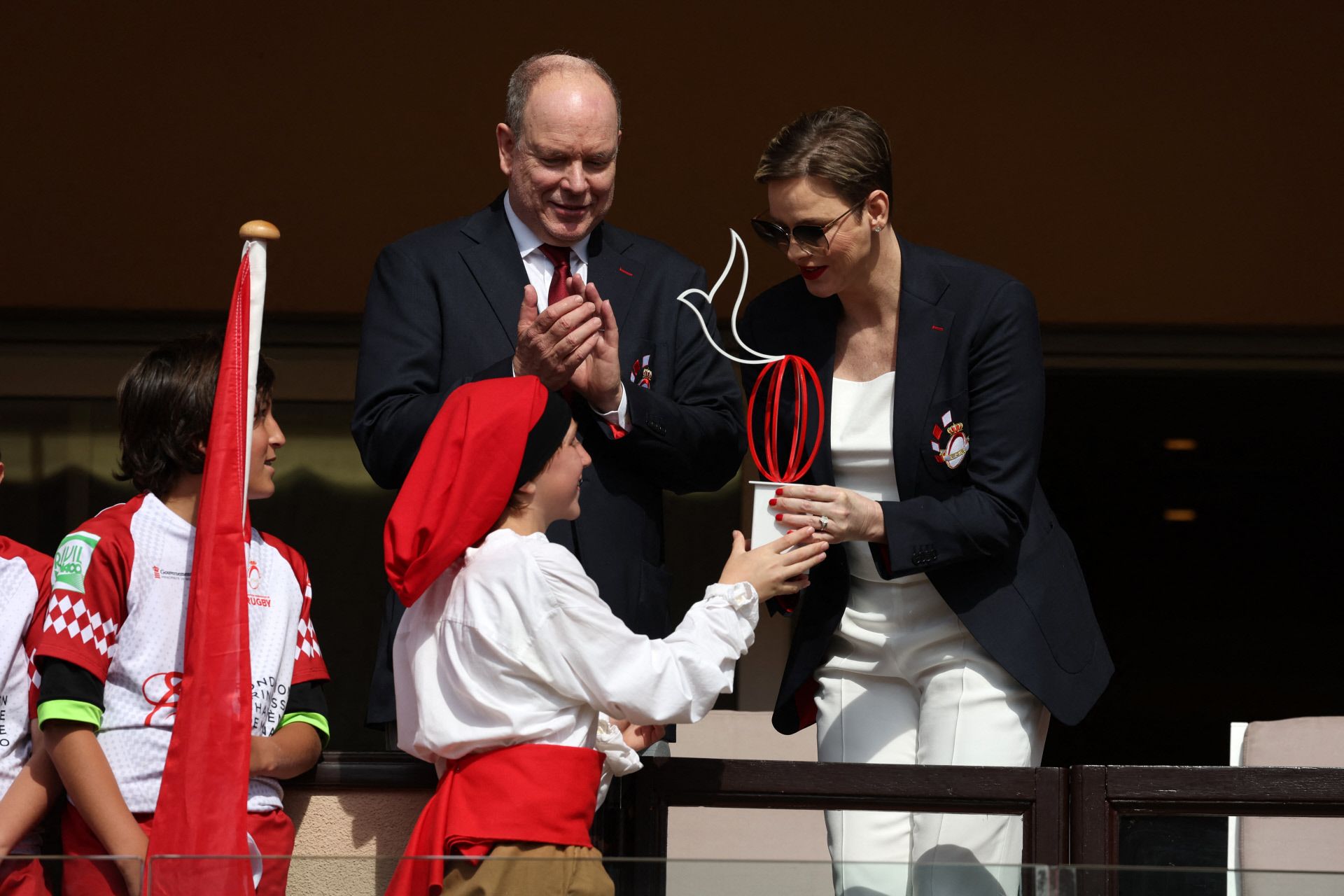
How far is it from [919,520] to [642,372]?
54 centimetres

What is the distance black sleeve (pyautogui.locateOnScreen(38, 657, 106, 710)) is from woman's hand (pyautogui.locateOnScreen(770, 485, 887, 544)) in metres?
1.01

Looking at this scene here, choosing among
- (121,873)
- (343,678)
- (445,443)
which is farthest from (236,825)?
(343,678)

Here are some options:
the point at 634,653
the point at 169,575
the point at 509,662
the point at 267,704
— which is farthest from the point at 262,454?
the point at 634,653

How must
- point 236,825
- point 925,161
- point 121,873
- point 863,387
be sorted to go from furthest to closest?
point 925,161, point 863,387, point 236,825, point 121,873

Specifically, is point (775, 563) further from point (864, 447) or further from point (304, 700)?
point (304, 700)

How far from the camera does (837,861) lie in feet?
8.23

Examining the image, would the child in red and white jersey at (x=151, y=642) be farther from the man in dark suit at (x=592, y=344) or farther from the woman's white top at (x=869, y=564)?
the woman's white top at (x=869, y=564)

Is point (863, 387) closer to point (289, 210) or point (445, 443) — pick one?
point (445, 443)

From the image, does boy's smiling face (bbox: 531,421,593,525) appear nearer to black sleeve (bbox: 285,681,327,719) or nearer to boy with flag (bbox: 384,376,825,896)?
boy with flag (bbox: 384,376,825,896)

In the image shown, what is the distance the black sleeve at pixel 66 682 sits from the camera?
8.40 feet

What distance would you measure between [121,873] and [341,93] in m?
3.69

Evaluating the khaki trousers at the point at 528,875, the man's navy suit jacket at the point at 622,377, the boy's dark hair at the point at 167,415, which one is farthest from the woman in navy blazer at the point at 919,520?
the boy's dark hair at the point at 167,415

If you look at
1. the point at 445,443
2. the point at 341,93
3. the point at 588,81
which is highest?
the point at 341,93

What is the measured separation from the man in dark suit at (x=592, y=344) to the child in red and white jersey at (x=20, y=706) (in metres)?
0.49
